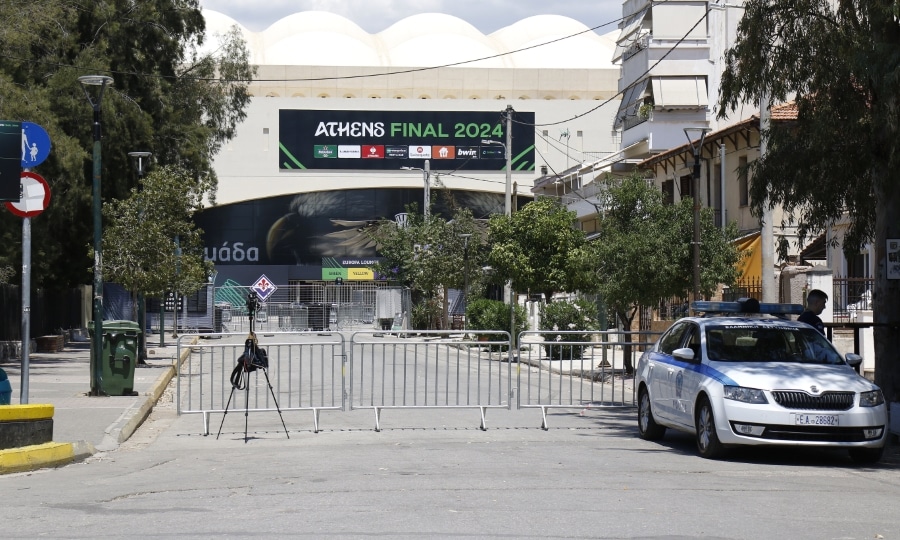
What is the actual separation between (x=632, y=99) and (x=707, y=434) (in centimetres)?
3978

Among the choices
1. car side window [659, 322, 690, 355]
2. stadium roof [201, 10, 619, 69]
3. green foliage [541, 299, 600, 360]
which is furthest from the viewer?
stadium roof [201, 10, 619, 69]

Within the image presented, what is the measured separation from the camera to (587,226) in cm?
5766

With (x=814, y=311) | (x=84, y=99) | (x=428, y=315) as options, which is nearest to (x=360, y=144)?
(x=428, y=315)

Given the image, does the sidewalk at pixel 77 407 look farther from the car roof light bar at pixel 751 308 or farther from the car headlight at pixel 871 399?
the car headlight at pixel 871 399

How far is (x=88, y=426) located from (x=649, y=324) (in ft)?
83.7

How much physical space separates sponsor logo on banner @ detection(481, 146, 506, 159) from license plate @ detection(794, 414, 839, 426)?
245ft

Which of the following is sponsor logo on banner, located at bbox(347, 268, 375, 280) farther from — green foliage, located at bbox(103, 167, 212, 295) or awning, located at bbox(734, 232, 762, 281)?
awning, located at bbox(734, 232, 762, 281)

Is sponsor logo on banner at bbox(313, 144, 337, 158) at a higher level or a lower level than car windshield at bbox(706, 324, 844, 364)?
higher

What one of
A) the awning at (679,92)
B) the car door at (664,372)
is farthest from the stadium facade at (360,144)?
the car door at (664,372)

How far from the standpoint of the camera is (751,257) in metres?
31.5

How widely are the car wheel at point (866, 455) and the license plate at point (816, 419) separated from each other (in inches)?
24.7

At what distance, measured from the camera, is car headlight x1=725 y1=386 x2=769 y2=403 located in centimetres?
1199

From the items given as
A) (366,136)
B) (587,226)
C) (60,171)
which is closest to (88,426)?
(60,171)

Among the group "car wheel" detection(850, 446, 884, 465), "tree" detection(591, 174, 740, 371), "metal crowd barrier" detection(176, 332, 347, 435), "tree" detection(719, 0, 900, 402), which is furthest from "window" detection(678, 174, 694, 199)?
"car wheel" detection(850, 446, 884, 465)
